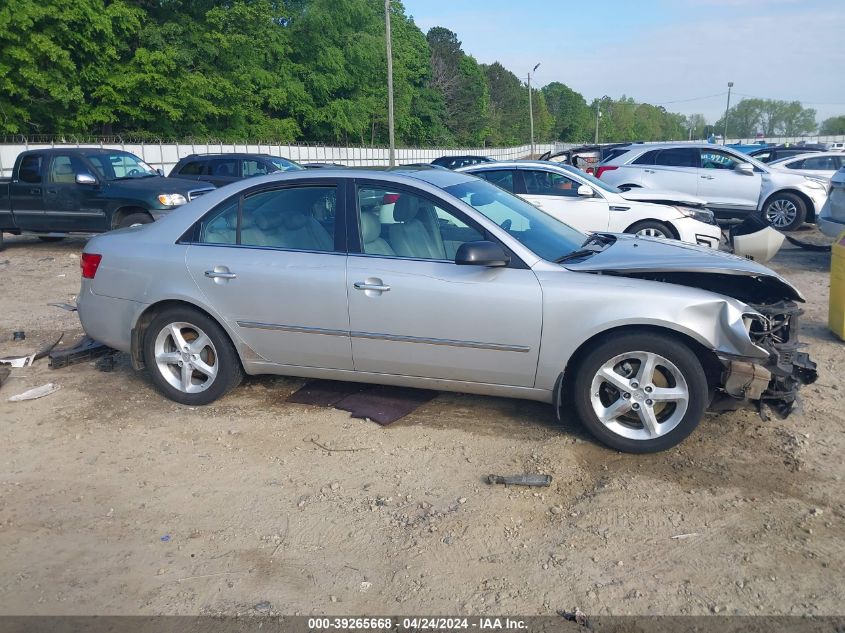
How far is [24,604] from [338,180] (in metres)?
3.10

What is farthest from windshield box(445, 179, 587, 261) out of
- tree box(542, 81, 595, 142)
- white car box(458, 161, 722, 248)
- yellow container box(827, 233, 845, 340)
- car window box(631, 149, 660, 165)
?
tree box(542, 81, 595, 142)

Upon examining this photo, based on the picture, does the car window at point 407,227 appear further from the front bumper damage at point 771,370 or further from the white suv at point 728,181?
the white suv at point 728,181

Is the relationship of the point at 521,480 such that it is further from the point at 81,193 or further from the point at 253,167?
the point at 253,167

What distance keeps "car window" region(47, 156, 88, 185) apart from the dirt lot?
8.38 meters

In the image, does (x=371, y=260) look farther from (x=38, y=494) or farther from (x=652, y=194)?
(x=652, y=194)

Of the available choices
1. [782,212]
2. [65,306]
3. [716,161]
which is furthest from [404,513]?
[782,212]

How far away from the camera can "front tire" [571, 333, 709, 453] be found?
13.7 ft

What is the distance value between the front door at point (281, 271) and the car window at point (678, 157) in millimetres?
11148

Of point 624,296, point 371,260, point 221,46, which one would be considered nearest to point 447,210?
point 371,260

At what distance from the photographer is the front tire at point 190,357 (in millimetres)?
5137

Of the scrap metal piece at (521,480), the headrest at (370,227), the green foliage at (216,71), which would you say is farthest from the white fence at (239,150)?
the scrap metal piece at (521,480)

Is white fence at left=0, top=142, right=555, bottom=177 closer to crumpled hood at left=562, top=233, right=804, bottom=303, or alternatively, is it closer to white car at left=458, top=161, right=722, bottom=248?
white car at left=458, top=161, right=722, bottom=248

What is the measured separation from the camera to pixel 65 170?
1259cm

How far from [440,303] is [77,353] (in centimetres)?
367
